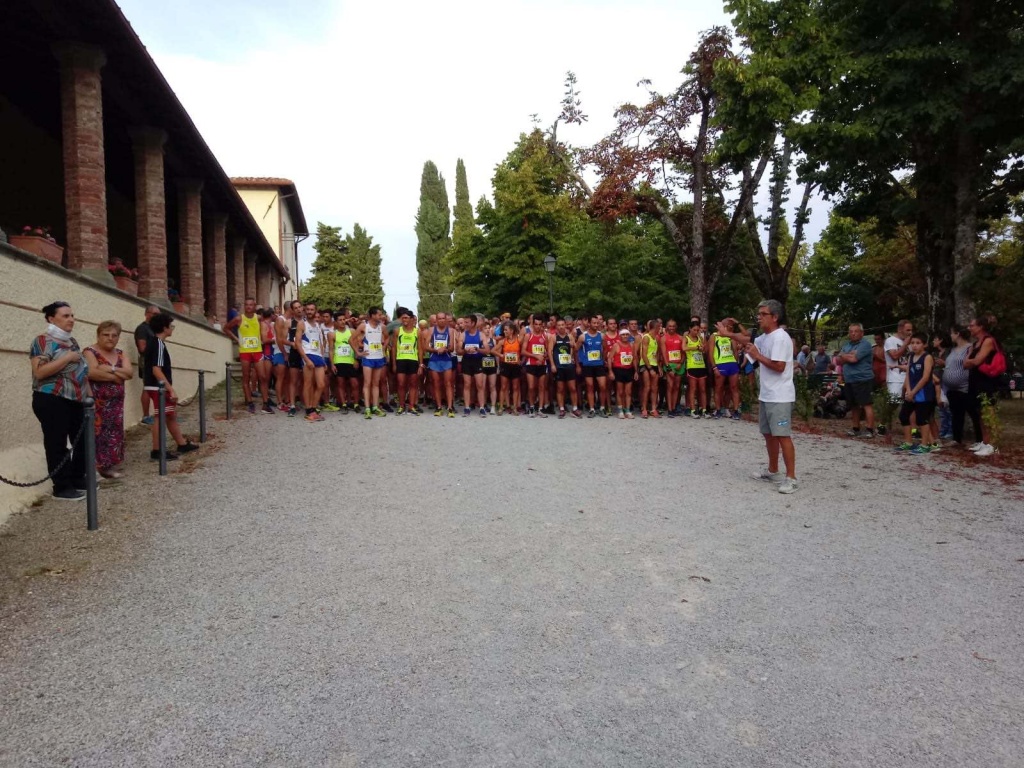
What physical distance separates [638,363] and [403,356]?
15.5ft

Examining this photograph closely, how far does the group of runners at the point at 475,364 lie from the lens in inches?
495

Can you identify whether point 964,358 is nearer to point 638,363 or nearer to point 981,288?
point 981,288

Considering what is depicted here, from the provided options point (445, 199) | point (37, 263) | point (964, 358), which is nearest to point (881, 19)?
point (964, 358)

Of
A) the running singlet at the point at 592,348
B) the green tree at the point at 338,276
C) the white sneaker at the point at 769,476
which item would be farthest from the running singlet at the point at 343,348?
the green tree at the point at 338,276

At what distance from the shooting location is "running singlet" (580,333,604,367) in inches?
535

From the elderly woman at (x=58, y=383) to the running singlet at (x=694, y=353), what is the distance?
1052 cm

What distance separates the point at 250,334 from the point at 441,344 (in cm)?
341

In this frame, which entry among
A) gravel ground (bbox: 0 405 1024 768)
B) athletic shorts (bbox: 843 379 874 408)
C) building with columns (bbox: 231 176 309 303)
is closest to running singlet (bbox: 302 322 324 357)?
gravel ground (bbox: 0 405 1024 768)

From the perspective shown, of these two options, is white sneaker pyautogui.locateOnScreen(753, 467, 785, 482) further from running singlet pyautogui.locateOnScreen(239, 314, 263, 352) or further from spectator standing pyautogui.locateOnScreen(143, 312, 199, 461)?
running singlet pyautogui.locateOnScreen(239, 314, 263, 352)

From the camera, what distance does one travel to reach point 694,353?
13898 mm

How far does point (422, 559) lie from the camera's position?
530 cm

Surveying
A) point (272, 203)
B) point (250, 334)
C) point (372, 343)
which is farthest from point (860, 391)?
point (272, 203)

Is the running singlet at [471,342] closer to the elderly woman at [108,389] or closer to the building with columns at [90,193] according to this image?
the building with columns at [90,193]

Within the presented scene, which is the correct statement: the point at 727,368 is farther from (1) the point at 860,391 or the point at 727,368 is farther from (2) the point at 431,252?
(2) the point at 431,252
